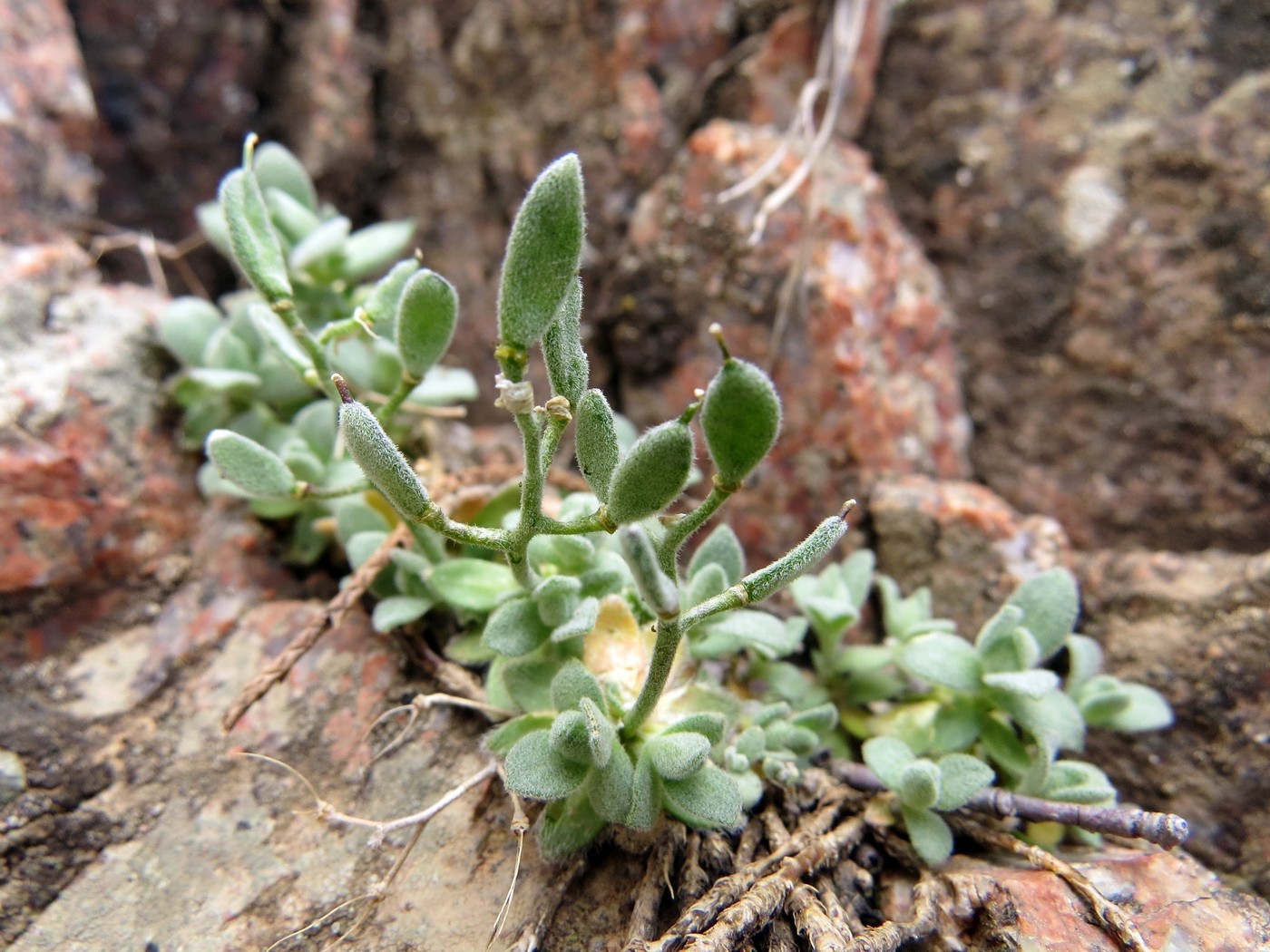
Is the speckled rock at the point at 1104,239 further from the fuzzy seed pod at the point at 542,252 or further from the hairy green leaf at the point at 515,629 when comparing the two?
the fuzzy seed pod at the point at 542,252

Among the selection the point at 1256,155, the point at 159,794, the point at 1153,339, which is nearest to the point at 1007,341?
the point at 1153,339

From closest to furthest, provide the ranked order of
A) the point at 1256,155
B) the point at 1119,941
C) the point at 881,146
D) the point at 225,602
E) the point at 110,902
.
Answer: the point at 1119,941, the point at 110,902, the point at 225,602, the point at 1256,155, the point at 881,146

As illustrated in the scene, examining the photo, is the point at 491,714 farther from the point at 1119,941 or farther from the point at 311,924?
the point at 1119,941

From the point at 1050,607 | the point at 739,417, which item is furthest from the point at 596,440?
the point at 1050,607

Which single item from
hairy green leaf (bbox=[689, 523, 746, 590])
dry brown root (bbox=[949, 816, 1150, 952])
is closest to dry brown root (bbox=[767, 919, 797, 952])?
dry brown root (bbox=[949, 816, 1150, 952])

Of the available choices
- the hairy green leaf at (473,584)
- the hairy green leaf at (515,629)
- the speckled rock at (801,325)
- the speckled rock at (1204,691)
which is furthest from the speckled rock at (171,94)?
the speckled rock at (1204,691)

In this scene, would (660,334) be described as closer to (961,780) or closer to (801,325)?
(801,325)
